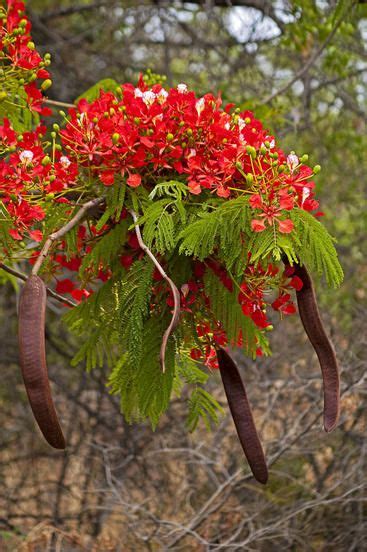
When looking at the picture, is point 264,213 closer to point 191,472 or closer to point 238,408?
point 238,408

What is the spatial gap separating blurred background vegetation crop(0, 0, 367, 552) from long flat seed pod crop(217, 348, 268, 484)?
2.12 metres

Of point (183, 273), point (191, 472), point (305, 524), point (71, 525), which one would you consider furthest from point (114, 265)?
point (71, 525)

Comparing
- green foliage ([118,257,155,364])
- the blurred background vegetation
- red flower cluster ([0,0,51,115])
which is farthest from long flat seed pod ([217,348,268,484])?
the blurred background vegetation

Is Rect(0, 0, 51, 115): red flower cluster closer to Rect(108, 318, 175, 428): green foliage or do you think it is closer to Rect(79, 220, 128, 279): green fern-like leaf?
Rect(79, 220, 128, 279): green fern-like leaf

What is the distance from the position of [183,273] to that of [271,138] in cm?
32

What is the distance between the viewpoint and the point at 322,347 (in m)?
1.33

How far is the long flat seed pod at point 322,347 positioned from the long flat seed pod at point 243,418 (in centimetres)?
14

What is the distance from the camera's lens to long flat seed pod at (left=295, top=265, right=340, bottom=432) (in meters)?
1.29

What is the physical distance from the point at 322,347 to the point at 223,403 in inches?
146

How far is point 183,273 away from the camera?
54.2 inches

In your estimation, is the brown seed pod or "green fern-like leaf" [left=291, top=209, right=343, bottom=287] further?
"green fern-like leaf" [left=291, top=209, right=343, bottom=287]

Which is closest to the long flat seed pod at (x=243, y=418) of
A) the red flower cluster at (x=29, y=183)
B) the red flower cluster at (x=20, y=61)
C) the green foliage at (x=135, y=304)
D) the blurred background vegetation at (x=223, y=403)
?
the green foliage at (x=135, y=304)

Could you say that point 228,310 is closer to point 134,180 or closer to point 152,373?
point 152,373

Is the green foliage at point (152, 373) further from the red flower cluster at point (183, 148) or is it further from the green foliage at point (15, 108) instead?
the green foliage at point (15, 108)
